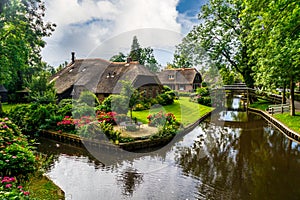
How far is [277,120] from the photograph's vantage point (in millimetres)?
19641

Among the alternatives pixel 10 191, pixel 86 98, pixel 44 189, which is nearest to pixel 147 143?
pixel 44 189

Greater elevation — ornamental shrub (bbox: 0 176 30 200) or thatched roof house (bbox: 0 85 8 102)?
thatched roof house (bbox: 0 85 8 102)

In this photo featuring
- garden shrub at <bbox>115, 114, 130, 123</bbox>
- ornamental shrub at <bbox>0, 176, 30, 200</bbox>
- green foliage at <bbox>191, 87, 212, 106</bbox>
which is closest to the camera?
ornamental shrub at <bbox>0, 176, 30, 200</bbox>

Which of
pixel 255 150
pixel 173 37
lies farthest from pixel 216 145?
pixel 173 37

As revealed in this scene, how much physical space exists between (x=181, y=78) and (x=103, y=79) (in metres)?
23.7

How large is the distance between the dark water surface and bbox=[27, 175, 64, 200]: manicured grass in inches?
27.6

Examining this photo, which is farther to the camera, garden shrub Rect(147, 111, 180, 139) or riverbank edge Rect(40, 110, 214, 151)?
garden shrub Rect(147, 111, 180, 139)

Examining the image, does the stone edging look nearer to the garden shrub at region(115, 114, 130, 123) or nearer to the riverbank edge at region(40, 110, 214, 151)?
the riverbank edge at region(40, 110, 214, 151)

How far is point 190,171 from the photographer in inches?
402

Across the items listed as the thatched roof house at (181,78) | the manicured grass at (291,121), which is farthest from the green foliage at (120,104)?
the thatched roof house at (181,78)

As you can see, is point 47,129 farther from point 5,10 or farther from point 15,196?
point 15,196

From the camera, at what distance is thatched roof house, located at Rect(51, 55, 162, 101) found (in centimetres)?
2688

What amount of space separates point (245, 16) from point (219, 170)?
951cm

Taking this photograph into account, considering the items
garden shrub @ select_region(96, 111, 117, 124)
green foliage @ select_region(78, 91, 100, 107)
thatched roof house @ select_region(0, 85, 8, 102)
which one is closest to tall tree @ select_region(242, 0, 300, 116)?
garden shrub @ select_region(96, 111, 117, 124)
